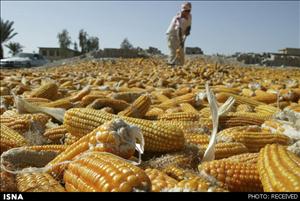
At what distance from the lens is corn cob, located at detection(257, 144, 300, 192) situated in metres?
1.81

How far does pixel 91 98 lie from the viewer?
5.36 m

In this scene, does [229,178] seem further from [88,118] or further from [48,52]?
[48,52]

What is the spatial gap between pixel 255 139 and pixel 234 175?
3.29 feet

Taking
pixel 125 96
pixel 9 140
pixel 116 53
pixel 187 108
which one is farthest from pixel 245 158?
pixel 116 53

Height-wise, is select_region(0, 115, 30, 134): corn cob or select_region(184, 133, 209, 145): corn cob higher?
select_region(184, 133, 209, 145): corn cob

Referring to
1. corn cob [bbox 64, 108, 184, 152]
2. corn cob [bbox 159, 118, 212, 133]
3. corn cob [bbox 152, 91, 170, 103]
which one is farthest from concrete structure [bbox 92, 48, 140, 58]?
corn cob [bbox 64, 108, 184, 152]

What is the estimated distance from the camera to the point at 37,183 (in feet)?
6.74

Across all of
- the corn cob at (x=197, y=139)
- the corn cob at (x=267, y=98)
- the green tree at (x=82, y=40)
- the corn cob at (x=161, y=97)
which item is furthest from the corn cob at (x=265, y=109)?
the green tree at (x=82, y=40)

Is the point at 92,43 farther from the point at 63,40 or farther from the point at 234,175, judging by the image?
the point at 234,175

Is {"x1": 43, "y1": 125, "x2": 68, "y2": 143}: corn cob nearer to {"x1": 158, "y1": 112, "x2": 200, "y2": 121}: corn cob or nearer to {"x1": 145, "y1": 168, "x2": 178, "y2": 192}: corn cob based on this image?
{"x1": 158, "y1": 112, "x2": 200, "y2": 121}: corn cob

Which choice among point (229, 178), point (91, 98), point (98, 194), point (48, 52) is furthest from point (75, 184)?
point (48, 52)

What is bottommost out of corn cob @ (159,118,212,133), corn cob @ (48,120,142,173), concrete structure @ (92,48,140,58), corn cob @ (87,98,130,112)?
concrete structure @ (92,48,140,58)

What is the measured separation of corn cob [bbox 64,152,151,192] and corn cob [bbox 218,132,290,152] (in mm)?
1282

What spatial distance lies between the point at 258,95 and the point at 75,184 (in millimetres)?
5149
